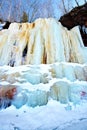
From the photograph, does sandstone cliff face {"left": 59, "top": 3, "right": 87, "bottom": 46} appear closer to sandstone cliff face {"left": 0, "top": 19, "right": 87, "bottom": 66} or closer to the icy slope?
sandstone cliff face {"left": 0, "top": 19, "right": 87, "bottom": 66}

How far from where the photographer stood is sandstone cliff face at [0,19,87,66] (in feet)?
15.4

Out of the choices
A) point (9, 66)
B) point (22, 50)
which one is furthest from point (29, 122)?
point (22, 50)

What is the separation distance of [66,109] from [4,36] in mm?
2870

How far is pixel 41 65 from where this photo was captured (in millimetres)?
4352

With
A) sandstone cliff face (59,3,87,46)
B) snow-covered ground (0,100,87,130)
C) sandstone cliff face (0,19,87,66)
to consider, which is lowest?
snow-covered ground (0,100,87,130)

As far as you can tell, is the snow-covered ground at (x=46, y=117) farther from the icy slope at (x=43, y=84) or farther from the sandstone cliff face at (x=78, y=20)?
the sandstone cliff face at (x=78, y=20)

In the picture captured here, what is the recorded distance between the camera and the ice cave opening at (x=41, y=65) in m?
3.46

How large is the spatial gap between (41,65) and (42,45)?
27.4 inches

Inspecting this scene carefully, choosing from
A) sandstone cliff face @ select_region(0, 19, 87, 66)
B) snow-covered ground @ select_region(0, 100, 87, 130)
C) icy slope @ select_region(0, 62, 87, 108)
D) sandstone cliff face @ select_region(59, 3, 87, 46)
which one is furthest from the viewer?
sandstone cliff face @ select_region(59, 3, 87, 46)

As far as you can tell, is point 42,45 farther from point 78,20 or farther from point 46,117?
point 46,117

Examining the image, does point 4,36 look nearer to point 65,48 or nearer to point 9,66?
point 9,66

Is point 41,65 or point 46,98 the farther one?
point 41,65

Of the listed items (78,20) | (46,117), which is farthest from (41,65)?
(78,20)

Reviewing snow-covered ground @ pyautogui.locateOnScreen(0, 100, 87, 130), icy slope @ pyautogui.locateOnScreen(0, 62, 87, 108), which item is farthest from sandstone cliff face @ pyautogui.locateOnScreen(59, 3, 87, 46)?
snow-covered ground @ pyautogui.locateOnScreen(0, 100, 87, 130)
